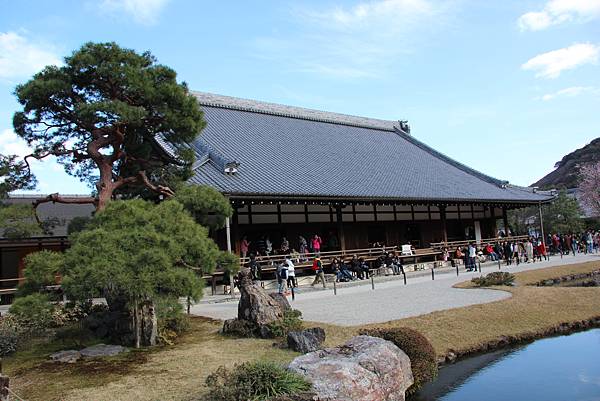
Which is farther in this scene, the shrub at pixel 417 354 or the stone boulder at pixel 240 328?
the stone boulder at pixel 240 328

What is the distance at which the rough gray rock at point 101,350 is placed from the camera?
28.6 ft

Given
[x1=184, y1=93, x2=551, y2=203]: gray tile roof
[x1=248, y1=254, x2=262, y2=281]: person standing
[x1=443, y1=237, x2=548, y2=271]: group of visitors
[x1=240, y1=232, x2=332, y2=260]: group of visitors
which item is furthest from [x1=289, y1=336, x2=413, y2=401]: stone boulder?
[x1=443, y1=237, x2=548, y2=271]: group of visitors

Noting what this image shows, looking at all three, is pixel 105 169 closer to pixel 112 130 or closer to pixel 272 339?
pixel 112 130

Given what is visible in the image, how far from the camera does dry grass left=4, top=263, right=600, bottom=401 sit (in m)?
6.81

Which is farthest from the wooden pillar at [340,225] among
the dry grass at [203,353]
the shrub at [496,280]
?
the dry grass at [203,353]

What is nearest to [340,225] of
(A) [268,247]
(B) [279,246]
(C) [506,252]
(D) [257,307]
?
(B) [279,246]

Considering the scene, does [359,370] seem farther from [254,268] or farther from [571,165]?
[571,165]

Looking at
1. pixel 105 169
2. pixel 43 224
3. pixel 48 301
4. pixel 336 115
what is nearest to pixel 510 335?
pixel 48 301

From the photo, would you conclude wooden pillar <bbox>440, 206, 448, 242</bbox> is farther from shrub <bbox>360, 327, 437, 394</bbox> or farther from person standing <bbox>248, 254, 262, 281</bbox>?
shrub <bbox>360, 327, 437, 394</bbox>

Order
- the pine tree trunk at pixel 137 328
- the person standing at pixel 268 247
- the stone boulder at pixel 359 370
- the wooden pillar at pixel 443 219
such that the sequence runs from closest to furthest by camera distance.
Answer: the stone boulder at pixel 359 370 → the pine tree trunk at pixel 137 328 → the person standing at pixel 268 247 → the wooden pillar at pixel 443 219

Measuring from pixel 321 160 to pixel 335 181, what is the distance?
105 inches

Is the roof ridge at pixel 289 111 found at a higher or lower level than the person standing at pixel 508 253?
higher

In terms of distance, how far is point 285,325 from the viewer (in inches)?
376

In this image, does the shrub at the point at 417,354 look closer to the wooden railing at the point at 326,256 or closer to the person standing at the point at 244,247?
the wooden railing at the point at 326,256
